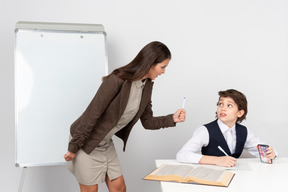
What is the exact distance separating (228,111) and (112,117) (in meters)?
0.78

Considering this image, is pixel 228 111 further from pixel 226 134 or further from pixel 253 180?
pixel 253 180

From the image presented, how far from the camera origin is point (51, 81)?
2.46m

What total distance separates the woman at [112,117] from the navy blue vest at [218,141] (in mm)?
262

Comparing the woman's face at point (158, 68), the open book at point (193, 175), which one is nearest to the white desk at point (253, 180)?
the open book at point (193, 175)

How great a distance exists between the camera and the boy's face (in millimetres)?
2135

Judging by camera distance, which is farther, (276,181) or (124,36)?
(124,36)

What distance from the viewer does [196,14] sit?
2.94 metres

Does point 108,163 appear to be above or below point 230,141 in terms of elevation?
below

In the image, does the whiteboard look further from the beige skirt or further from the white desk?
the white desk

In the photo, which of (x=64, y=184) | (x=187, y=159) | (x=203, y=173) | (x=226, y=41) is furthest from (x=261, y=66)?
(x=64, y=184)

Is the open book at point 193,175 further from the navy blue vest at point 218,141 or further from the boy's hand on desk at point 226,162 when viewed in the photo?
the navy blue vest at point 218,141

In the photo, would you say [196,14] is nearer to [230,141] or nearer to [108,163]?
[230,141]

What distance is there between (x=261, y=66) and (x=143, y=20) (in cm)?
117

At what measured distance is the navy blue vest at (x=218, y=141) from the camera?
2.11 m
